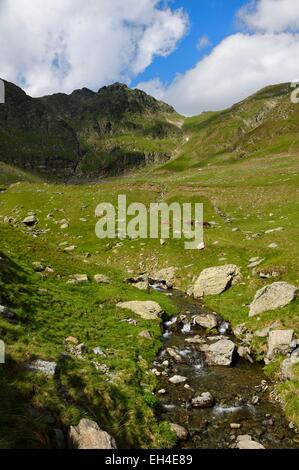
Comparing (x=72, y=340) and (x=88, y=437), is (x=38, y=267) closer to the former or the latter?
(x=72, y=340)

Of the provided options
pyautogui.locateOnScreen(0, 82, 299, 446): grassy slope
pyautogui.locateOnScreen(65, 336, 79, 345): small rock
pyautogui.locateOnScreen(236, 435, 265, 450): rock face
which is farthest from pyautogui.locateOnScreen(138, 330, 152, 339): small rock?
pyautogui.locateOnScreen(236, 435, 265, 450): rock face

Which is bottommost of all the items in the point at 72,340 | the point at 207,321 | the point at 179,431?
the point at 179,431

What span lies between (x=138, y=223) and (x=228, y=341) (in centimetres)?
3737

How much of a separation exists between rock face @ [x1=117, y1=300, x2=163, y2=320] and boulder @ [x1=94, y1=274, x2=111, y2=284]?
18.1ft

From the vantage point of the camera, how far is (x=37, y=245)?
44.6m

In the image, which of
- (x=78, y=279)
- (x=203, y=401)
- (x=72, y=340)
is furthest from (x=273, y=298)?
(x=78, y=279)

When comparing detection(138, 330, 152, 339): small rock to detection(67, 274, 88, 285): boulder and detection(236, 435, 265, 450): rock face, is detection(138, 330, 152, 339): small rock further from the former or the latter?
detection(236, 435, 265, 450): rock face

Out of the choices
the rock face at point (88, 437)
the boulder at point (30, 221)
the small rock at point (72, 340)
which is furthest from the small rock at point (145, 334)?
the boulder at point (30, 221)

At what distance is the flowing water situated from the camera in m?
17.5

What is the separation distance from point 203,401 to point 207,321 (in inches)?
442

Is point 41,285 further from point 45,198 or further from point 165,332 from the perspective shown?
point 45,198

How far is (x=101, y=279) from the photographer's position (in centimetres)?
3847

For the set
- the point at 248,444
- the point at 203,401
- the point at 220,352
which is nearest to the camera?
the point at 248,444

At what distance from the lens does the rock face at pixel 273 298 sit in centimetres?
2892
